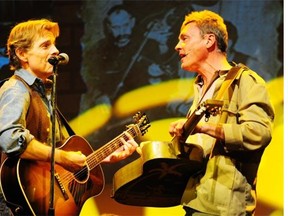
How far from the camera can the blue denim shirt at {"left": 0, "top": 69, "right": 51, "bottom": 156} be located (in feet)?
9.64

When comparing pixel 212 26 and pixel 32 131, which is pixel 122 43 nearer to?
pixel 212 26

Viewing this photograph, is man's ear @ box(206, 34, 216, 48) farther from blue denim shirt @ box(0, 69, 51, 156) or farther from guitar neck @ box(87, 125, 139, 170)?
blue denim shirt @ box(0, 69, 51, 156)

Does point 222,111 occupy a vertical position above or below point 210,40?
below

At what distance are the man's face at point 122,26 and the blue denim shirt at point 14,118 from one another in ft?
4.70

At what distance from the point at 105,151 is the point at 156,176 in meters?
0.54

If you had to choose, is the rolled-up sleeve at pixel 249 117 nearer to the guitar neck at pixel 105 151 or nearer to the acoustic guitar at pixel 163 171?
the acoustic guitar at pixel 163 171

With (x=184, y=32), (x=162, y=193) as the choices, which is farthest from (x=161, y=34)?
(x=162, y=193)

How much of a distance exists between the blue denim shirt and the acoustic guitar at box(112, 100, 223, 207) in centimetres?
56

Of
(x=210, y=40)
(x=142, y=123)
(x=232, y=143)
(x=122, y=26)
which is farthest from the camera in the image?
(x=122, y=26)

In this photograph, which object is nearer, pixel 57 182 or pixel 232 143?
pixel 232 143

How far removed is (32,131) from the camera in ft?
10.2

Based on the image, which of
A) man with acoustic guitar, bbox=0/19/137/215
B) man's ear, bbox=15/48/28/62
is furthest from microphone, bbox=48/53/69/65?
man's ear, bbox=15/48/28/62

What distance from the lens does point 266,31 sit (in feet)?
14.0

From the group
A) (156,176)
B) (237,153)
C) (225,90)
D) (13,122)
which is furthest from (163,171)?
(13,122)
